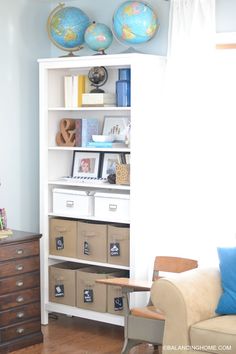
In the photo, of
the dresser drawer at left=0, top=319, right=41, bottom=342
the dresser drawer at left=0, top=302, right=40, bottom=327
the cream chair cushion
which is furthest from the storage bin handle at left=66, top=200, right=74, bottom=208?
the cream chair cushion

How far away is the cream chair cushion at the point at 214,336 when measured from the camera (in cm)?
390

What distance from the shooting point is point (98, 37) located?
5305 millimetres

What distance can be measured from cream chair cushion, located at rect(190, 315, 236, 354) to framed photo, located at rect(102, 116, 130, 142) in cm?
184

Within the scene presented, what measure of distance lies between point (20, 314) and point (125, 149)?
4.57 ft

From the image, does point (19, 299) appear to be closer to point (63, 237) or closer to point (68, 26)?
point (63, 237)

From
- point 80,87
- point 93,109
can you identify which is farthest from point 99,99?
point 80,87

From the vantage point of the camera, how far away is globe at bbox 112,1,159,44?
5043 millimetres

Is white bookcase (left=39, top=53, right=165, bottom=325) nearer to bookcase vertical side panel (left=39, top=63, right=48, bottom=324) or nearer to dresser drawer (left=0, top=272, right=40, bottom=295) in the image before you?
bookcase vertical side panel (left=39, top=63, right=48, bottom=324)

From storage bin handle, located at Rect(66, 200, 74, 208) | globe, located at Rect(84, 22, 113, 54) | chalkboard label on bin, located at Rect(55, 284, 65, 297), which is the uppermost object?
globe, located at Rect(84, 22, 113, 54)

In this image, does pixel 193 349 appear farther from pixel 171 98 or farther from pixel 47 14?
pixel 47 14

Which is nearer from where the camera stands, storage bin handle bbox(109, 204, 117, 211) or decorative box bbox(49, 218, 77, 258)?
storage bin handle bbox(109, 204, 117, 211)

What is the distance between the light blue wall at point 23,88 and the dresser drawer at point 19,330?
3.06 feet

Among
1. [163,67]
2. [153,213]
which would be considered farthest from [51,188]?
[163,67]

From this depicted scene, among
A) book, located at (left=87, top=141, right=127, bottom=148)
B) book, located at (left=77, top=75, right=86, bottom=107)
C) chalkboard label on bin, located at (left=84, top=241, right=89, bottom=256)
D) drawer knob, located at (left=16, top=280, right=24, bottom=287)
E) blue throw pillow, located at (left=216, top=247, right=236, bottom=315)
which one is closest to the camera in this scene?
blue throw pillow, located at (left=216, top=247, right=236, bottom=315)
